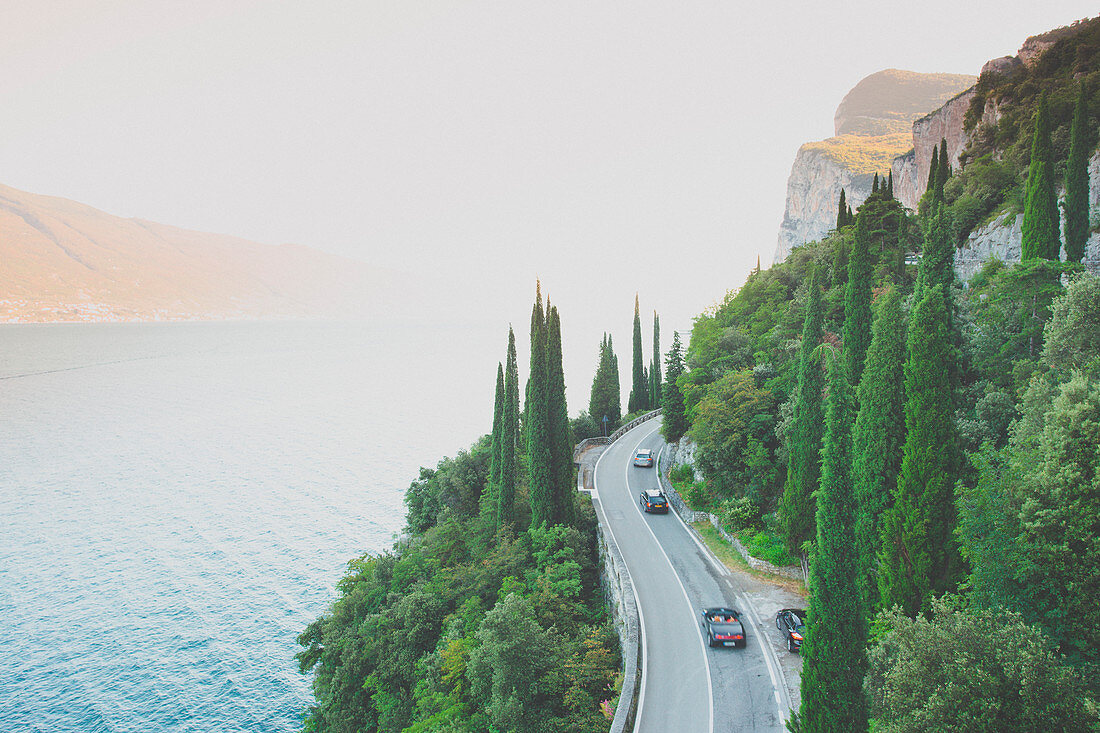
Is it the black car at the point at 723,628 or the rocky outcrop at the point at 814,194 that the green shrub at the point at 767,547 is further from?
the rocky outcrop at the point at 814,194

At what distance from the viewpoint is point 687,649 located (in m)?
17.9

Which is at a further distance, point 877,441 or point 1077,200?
point 1077,200

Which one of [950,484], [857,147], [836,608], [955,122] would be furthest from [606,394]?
[857,147]

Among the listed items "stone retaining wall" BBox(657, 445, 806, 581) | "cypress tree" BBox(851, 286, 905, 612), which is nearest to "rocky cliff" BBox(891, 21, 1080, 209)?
"stone retaining wall" BBox(657, 445, 806, 581)

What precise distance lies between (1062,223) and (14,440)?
94014 mm

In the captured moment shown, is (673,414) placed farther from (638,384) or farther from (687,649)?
(687,649)

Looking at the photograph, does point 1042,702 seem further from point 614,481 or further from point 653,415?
point 653,415

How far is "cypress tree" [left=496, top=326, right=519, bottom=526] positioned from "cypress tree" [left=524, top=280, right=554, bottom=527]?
2.13 meters

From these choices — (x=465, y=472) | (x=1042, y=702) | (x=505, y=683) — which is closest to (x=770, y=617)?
(x=505, y=683)

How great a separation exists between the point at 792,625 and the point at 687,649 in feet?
12.3

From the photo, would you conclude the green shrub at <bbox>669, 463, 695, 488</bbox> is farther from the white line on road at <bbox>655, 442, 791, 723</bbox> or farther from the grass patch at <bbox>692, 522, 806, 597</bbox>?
the white line on road at <bbox>655, 442, 791, 723</bbox>

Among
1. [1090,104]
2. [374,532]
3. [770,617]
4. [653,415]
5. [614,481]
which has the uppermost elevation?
[1090,104]

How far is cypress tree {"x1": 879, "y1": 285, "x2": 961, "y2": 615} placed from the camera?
1391cm

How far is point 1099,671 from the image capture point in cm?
926
